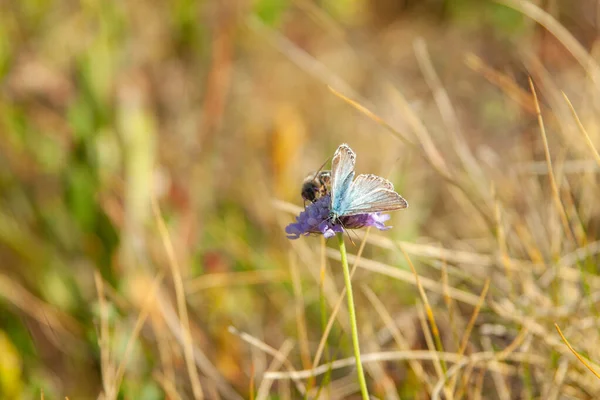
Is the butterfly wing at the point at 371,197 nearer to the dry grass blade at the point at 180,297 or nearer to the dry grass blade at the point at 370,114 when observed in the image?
the dry grass blade at the point at 370,114

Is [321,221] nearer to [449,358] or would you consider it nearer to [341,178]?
[341,178]

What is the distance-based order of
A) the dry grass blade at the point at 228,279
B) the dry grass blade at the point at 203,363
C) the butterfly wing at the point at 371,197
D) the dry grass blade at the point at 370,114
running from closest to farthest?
the butterfly wing at the point at 371,197 < the dry grass blade at the point at 370,114 < the dry grass blade at the point at 203,363 < the dry grass blade at the point at 228,279

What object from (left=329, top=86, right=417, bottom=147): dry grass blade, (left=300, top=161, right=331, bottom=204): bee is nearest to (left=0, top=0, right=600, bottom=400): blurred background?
(left=329, top=86, right=417, bottom=147): dry grass blade

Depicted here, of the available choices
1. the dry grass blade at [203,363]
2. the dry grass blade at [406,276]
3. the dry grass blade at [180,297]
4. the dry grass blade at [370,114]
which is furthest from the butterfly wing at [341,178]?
the dry grass blade at [203,363]

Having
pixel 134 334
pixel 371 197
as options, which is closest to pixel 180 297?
pixel 134 334

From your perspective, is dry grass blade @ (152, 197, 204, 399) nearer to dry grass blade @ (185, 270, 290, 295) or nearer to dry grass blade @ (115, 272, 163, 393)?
dry grass blade @ (115, 272, 163, 393)
